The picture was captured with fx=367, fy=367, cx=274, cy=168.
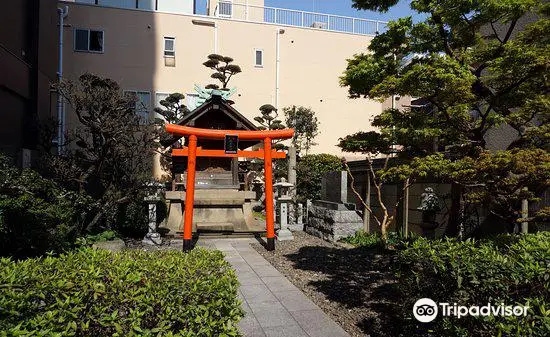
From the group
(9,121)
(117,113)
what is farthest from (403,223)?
(9,121)

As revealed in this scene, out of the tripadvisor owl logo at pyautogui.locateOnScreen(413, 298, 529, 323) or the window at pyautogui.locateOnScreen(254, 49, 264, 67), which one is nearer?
the tripadvisor owl logo at pyautogui.locateOnScreen(413, 298, 529, 323)

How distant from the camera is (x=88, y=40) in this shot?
1945 centimetres

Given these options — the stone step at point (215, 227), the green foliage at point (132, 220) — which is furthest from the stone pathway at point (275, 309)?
the green foliage at point (132, 220)

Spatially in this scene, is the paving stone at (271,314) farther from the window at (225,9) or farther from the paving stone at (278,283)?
the window at (225,9)

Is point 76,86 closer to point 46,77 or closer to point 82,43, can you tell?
point 46,77

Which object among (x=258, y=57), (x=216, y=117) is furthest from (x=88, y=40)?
(x=216, y=117)

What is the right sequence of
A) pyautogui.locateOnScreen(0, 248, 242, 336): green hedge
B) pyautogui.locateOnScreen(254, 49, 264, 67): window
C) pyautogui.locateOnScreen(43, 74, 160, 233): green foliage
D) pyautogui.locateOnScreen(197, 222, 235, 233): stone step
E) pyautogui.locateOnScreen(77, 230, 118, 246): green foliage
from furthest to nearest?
pyautogui.locateOnScreen(254, 49, 264, 67): window
pyautogui.locateOnScreen(197, 222, 235, 233): stone step
pyautogui.locateOnScreen(43, 74, 160, 233): green foliage
pyautogui.locateOnScreen(77, 230, 118, 246): green foliage
pyautogui.locateOnScreen(0, 248, 242, 336): green hedge

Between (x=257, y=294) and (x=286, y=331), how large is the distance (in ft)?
5.49

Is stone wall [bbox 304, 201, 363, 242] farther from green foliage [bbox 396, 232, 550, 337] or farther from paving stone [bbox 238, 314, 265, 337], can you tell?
green foliage [bbox 396, 232, 550, 337]

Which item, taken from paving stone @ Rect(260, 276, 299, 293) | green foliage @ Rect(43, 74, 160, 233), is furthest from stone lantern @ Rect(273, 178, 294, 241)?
paving stone @ Rect(260, 276, 299, 293)

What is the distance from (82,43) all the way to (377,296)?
65.0ft

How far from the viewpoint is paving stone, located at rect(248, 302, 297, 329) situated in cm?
503

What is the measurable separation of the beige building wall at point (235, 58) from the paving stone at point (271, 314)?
16481 millimetres

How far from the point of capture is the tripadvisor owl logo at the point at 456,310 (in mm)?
3099
